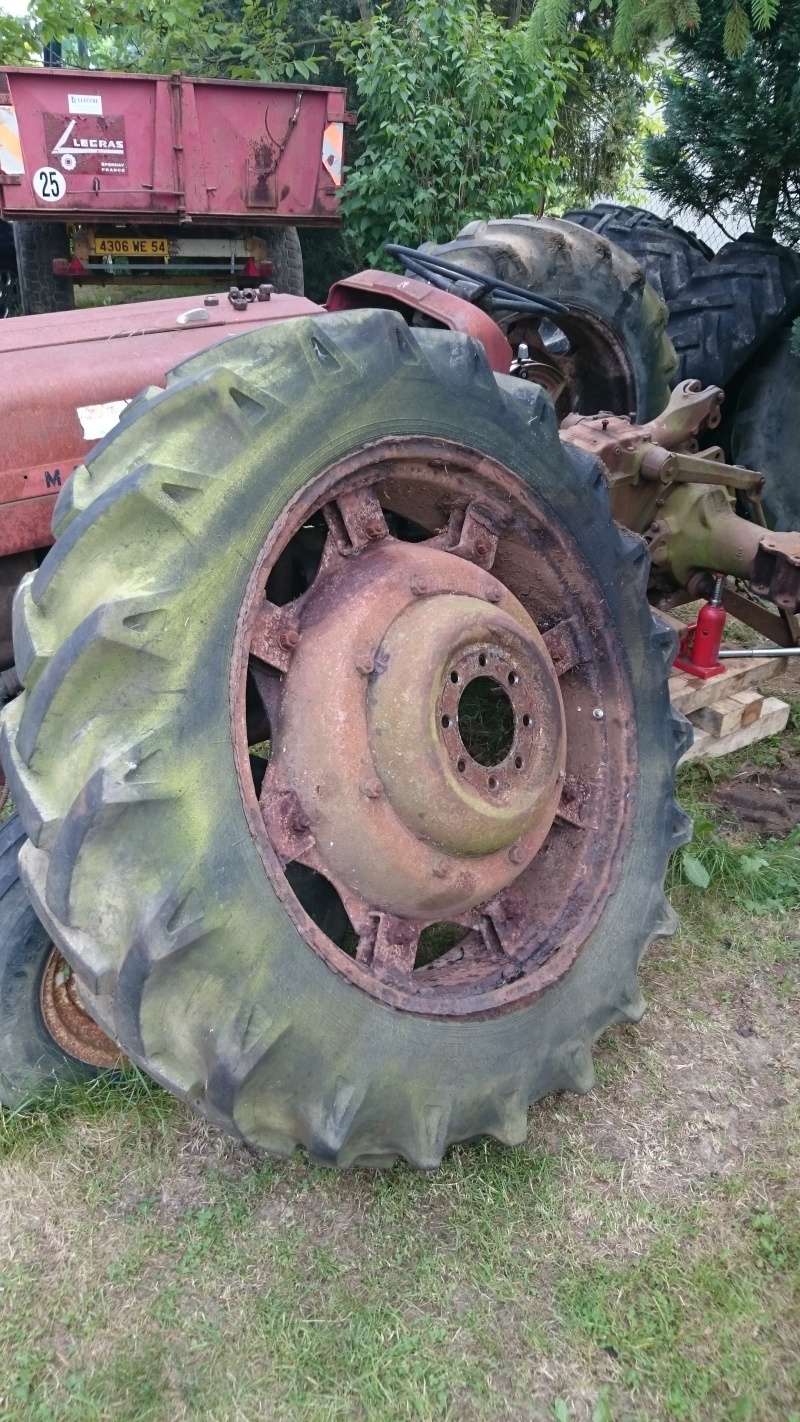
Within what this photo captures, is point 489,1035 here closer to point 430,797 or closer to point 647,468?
point 430,797

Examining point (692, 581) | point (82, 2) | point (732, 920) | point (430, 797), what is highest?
point (82, 2)

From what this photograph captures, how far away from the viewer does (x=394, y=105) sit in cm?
721

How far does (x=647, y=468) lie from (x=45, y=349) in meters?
1.74

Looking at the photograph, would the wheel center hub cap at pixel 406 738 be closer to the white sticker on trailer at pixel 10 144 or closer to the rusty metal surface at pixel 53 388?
the rusty metal surface at pixel 53 388

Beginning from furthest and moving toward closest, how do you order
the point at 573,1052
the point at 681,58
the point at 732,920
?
the point at 681,58 < the point at 732,920 < the point at 573,1052

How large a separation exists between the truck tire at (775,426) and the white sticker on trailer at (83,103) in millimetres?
4070

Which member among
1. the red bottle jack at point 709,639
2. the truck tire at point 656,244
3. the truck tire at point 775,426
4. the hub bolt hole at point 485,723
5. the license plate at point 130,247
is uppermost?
the truck tire at point 656,244

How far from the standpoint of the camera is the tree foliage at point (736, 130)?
12.6 ft

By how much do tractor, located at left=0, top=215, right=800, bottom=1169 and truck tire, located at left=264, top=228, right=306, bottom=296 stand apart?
4.52m

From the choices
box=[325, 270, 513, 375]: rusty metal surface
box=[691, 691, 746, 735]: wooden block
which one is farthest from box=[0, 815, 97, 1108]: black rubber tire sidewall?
box=[691, 691, 746, 735]: wooden block

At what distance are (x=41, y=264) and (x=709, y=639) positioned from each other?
5177 millimetres

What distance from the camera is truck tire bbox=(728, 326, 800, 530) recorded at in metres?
4.72

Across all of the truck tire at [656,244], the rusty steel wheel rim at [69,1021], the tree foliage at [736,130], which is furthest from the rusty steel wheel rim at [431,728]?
the truck tire at [656,244]

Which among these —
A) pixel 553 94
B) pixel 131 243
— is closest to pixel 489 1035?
pixel 131 243
